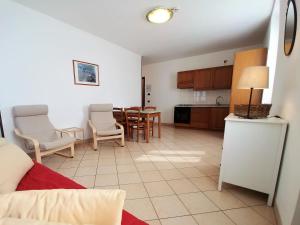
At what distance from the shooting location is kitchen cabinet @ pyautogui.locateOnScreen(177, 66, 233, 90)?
4.33 metres

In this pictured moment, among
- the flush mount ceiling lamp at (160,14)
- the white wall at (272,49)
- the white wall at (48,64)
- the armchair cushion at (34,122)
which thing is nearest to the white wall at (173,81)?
the white wall at (272,49)

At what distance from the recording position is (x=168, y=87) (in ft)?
19.2

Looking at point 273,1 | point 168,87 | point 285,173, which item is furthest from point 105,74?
point 285,173

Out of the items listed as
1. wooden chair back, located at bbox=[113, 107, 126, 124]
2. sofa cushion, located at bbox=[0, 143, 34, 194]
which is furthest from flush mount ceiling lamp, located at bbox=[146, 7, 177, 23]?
sofa cushion, located at bbox=[0, 143, 34, 194]

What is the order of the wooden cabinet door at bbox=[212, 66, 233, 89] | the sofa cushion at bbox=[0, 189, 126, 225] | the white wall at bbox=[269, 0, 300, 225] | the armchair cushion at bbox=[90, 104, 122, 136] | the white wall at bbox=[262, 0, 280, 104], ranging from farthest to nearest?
1. the wooden cabinet door at bbox=[212, 66, 233, 89]
2. the armchair cushion at bbox=[90, 104, 122, 136]
3. the white wall at bbox=[262, 0, 280, 104]
4. the white wall at bbox=[269, 0, 300, 225]
5. the sofa cushion at bbox=[0, 189, 126, 225]

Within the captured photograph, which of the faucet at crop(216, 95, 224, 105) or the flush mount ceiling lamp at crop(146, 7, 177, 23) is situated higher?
the flush mount ceiling lamp at crop(146, 7, 177, 23)

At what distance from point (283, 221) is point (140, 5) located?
10.4 ft

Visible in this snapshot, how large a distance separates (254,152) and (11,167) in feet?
7.00

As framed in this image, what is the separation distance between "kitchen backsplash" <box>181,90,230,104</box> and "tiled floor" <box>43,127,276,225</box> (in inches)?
90.8

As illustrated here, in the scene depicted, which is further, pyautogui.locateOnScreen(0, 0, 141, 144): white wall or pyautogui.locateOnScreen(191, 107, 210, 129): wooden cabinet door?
pyautogui.locateOnScreen(191, 107, 210, 129): wooden cabinet door

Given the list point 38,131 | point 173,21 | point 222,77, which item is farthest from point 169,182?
point 222,77

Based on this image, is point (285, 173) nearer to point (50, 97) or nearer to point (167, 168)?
point (167, 168)

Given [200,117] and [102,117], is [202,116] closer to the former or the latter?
[200,117]

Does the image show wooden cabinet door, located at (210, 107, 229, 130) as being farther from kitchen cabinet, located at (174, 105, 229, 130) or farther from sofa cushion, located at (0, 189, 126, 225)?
sofa cushion, located at (0, 189, 126, 225)
